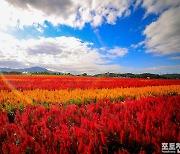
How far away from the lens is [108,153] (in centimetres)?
316

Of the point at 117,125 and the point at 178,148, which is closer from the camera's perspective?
the point at 178,148

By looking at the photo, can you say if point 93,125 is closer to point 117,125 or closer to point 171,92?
point 117,125

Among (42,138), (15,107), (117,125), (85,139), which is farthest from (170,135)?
(15,107)

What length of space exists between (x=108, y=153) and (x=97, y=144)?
0.73 feet

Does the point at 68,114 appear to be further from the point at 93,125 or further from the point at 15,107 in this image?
the point at 15,107

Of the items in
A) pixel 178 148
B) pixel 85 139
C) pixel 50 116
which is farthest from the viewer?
pixel 50 116

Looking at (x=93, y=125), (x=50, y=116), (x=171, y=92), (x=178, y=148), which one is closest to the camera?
(x=178, y=148)

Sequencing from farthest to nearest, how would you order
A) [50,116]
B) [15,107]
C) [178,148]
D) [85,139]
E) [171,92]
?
[171,92], [15,107], [50,116], [85,139], [178,148]

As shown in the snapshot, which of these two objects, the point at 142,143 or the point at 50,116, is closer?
the point at 142,143

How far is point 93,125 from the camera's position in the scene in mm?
Answer: 3934

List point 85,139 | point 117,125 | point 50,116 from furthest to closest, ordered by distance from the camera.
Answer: point 50,116 → point 117,125 → point 85,139

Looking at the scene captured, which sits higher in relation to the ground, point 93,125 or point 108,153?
point 93,125

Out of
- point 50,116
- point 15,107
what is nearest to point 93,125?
point 50,116

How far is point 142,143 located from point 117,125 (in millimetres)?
686
